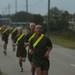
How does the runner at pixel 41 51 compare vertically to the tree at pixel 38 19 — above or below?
above

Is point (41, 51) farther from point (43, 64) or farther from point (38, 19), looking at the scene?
point (38, 19)

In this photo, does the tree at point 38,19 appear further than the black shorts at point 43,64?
Yes

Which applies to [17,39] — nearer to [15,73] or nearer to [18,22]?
[15,73]

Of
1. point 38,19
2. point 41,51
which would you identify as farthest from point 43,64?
point 38,19

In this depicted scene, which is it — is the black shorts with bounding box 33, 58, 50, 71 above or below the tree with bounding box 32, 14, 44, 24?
above

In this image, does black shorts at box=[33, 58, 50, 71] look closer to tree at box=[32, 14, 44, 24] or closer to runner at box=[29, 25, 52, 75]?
runner at box=[29, 25, 52, 75]

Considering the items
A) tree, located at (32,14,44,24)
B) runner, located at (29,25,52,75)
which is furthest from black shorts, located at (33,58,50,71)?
tree, located at (32,14,44,24)

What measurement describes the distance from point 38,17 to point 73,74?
7380 cm

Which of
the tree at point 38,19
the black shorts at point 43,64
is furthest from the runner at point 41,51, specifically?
the tree at point 38,19

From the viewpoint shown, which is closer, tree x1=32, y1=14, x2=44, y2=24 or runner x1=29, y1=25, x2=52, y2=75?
runner x1=29, y1=25, x2=52, y2=75

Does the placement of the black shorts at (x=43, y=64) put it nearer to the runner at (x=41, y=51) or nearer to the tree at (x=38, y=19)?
Result: the runner at (x=41, y=51)

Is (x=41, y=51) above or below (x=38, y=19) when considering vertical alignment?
above

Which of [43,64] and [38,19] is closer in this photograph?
[43,64]

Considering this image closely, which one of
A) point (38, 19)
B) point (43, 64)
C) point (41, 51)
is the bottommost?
point (38, 19)
